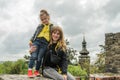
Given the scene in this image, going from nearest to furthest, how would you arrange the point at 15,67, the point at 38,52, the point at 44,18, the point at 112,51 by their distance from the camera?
the point at 38,52 < the point at 44,18 < the point at 112,51 < the point at 15,67

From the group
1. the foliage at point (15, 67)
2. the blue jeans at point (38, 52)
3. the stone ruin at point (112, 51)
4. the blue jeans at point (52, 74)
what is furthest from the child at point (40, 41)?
the foliage at point (15, 67)

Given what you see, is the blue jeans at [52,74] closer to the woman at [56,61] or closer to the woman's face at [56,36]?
the woman at [56,61]

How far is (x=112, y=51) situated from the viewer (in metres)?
11.5

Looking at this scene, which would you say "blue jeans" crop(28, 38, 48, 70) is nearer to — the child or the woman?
the child

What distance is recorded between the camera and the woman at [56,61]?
4.89 m

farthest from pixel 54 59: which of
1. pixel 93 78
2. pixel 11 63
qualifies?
pixel 11 63

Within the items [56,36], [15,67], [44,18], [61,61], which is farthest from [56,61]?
[15,67]

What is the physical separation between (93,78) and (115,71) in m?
4.54

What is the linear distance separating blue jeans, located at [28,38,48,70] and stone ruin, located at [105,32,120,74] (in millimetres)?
6217

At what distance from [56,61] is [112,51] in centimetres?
677

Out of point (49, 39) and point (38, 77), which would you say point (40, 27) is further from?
point (38, 77)

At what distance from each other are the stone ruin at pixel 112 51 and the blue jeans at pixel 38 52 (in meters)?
6.22

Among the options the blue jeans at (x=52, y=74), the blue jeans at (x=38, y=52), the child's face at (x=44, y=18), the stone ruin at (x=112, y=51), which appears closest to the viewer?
the blue jeans at (x=52, y=74)

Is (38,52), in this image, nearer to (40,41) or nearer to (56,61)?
(40,41)
